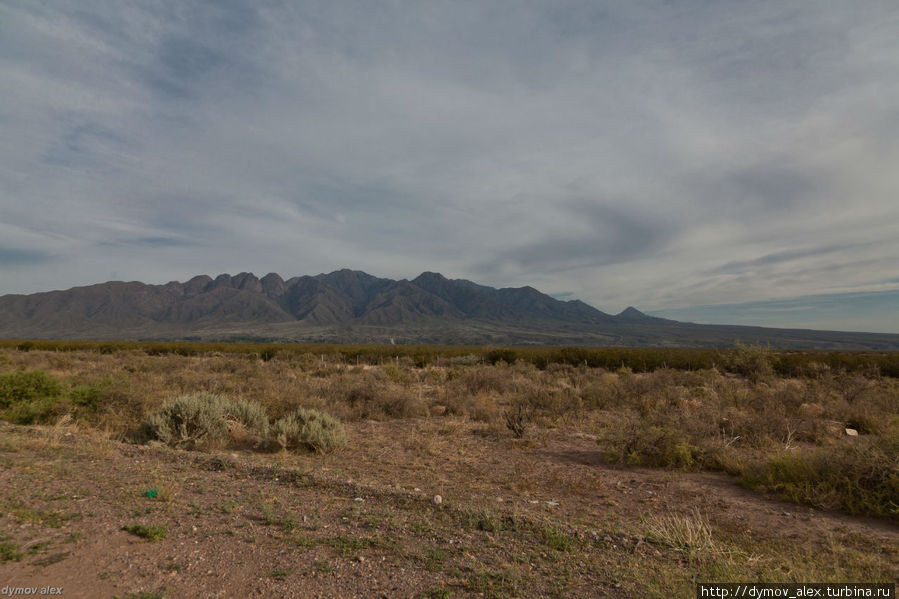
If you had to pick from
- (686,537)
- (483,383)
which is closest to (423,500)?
(686,537)

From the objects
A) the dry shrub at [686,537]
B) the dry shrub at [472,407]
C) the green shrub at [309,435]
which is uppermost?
the dry shrub at [686,537]

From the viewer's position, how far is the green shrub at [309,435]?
876 cm

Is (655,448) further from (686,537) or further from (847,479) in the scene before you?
(686,537)

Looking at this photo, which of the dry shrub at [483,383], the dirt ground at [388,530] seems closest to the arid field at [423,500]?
the dirt ground at [388,530]

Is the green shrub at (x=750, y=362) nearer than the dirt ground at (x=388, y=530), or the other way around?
the dirt ground at (x=388, y=530)

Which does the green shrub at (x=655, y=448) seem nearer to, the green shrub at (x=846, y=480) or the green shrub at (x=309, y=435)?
the green shrub at (x=846, y=480)

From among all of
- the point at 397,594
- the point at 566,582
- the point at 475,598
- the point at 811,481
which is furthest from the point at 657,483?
the point at 397,594

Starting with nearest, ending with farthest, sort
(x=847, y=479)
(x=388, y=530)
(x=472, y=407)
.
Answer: (x=388, y=530), (x=847, y=479), (x=472, y=407)

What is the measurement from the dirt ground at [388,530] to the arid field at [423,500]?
3cm

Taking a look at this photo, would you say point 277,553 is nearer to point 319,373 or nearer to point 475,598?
point 475,598

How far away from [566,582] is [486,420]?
8.63 m

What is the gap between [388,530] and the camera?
4.59m

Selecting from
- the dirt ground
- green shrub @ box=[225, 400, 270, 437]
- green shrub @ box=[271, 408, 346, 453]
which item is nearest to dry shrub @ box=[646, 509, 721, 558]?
the dirt ground

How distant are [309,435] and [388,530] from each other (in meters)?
4.88
